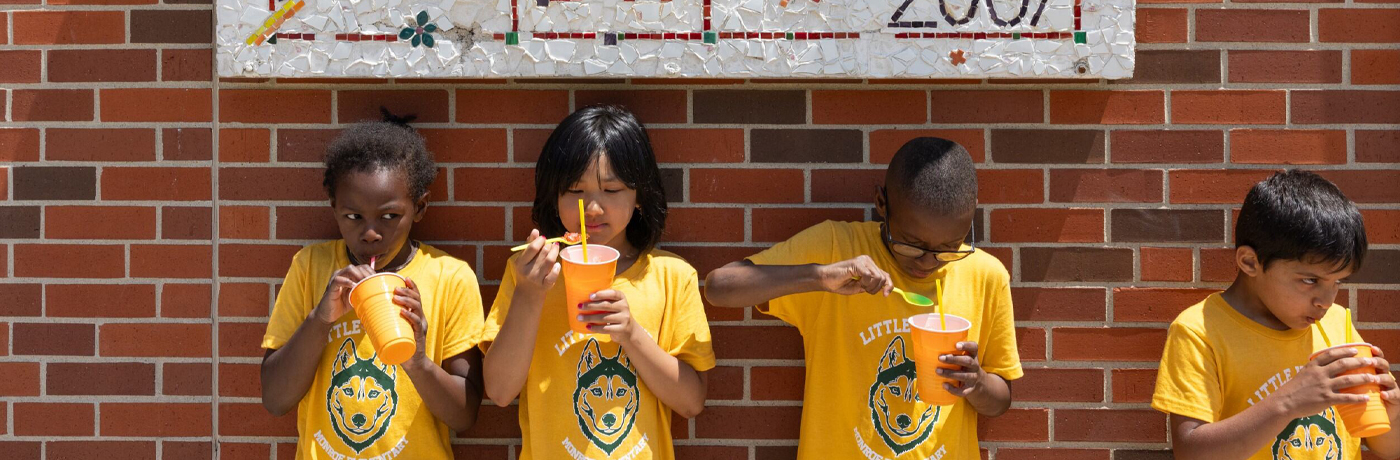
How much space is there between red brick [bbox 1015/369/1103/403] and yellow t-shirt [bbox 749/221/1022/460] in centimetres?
28

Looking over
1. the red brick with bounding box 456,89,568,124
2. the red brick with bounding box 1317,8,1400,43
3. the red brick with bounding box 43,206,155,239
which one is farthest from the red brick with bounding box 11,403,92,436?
the red brick with bounding box 1317,8,1400,43

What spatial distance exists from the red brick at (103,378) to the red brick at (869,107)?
2158 mm

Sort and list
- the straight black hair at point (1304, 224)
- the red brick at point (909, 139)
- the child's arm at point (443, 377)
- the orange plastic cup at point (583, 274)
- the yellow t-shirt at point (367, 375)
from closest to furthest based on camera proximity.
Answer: the orange plastic cup at point (583, 274) → the child's arm at point (443, 377) → the straight black hair at point (1304, 224) → the yellow t-shirt at point (367, 375) → the red brick at point (909, 139)

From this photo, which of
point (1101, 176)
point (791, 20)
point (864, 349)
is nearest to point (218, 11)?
point (791, 20)

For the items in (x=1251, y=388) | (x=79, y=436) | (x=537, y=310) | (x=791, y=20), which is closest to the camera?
(x=537, y=310)

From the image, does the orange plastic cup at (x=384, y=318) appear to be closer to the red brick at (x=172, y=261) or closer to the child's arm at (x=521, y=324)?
the child's arm at (x=521, y=324)

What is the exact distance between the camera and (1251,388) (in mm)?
2844

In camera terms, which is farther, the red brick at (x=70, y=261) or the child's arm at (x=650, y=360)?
the red brick at (x=70, y=261)

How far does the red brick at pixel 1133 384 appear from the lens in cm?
321

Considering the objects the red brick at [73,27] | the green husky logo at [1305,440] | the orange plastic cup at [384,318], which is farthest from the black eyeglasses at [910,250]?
the red brick at [73,27]

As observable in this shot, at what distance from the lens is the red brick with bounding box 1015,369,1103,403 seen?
3211 millimetres

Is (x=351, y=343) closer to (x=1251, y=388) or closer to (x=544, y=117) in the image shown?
(x=544, y=117)

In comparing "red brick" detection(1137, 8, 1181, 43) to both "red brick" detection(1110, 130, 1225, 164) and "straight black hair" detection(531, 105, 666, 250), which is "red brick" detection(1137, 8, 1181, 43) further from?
"straight black hair" detection(531, 105, 666, 250)

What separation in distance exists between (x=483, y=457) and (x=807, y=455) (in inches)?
38.9
